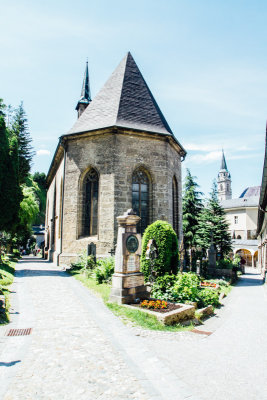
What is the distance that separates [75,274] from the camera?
470 inches

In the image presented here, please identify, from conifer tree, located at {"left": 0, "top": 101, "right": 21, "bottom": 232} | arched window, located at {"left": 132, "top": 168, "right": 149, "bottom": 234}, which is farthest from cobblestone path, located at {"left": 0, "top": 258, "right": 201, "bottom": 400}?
conifer tree, located at {"left": 0, "top": 101, "right": 21, "bottom": 232}

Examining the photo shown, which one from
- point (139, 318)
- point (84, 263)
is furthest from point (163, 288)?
point (84, 263)

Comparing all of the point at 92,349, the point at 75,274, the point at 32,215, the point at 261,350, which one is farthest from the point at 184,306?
the point at 32,215

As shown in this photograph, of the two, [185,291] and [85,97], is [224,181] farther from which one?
[185,291]

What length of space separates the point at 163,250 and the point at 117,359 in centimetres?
614

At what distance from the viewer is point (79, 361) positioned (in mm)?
4004

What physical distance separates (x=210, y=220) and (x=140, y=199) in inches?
550

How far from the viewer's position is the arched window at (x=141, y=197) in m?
14.6

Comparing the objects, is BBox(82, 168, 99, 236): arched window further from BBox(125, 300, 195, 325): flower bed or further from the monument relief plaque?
BBox(125, 300, 195, 325): flower bed

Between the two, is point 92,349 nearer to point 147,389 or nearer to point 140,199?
point 147,389

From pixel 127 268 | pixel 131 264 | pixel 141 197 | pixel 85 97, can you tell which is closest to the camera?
pixel 127 268

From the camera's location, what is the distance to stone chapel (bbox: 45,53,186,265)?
13930mm

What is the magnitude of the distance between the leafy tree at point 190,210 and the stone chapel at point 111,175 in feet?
42.7

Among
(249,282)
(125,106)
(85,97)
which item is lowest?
(249,282)
